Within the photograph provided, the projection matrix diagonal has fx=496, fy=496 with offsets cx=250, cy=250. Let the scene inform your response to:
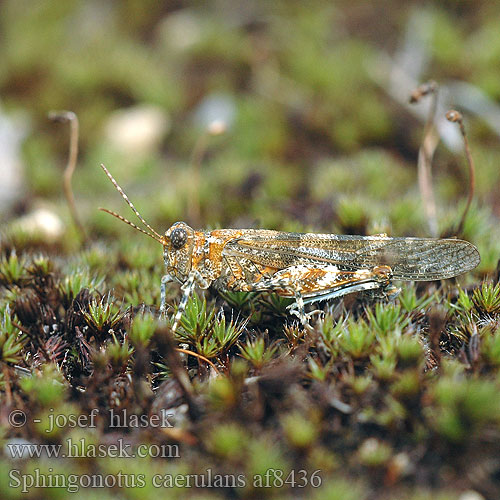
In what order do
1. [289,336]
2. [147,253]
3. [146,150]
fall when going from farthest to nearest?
[146,150]
[147,253]
[289,336]

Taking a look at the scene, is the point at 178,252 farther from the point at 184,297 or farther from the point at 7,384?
the point at 7,384

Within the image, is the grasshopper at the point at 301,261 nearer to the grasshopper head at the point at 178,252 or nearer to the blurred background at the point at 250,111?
the grasshopper head at the point at 178,252

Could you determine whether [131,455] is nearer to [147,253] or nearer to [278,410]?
[278,410]

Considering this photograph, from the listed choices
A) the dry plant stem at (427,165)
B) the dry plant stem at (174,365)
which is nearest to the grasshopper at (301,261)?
the dry plant stem at (174,365)

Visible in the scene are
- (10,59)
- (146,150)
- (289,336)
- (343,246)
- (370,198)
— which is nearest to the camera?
(289,336)

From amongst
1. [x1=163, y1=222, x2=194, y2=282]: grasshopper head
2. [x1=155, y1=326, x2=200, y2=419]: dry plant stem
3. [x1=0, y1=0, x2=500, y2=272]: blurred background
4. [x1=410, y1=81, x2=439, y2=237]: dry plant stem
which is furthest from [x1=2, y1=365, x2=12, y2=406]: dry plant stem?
[x1=410, y1=81, x2=439, y2=237]: dry plant stem

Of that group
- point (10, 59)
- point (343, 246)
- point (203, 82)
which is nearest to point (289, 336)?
point (343, 246)

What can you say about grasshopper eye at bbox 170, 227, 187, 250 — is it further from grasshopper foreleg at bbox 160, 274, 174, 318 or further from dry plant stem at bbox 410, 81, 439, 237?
dry plant stem at bbox 410, 81, 439, 237

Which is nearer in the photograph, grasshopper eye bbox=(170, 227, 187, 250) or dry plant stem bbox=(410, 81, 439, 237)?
grasshopper eye bbox=(170, 227, 187, 250)
